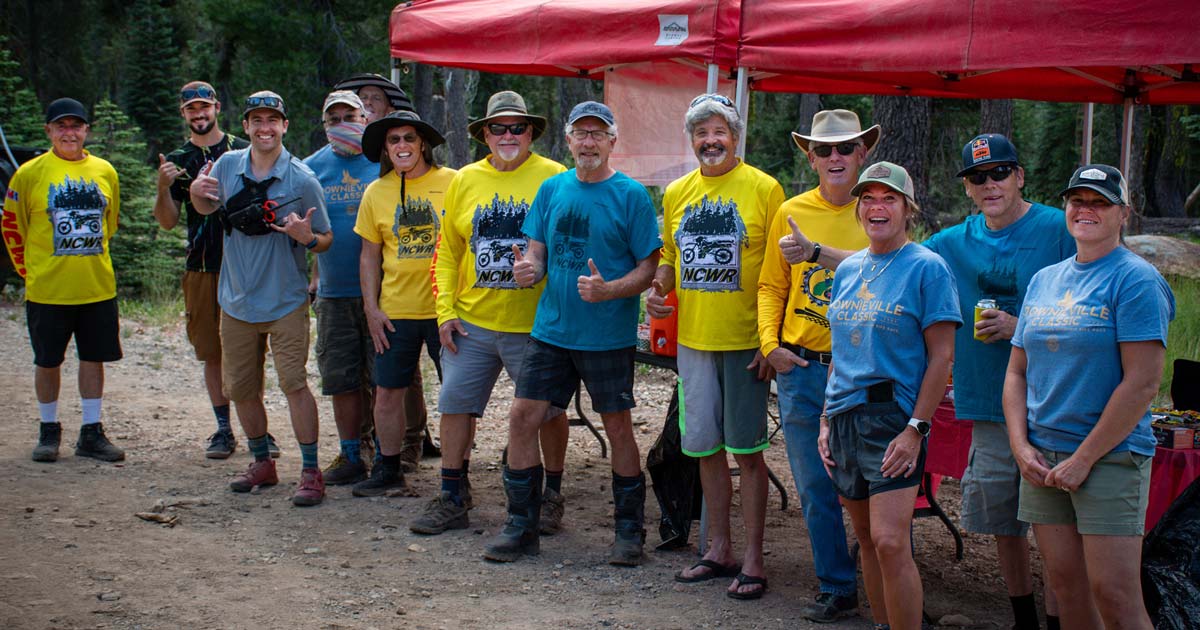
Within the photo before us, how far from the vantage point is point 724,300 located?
4.55 metres

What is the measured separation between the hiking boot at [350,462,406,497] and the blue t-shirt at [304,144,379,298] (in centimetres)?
100

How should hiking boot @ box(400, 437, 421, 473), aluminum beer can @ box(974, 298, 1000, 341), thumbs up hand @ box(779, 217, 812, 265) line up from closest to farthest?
aluminum beer can @ box(974, 298, 1000, 341) < thumbs up hand @ box(779, 217, 812, 265) < hiking boot @ box(400, 437, 421, 473)

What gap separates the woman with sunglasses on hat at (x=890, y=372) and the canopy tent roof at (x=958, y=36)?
1262mm

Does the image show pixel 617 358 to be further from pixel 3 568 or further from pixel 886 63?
pixel 3 568

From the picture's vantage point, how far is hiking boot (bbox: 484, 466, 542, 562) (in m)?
5.05

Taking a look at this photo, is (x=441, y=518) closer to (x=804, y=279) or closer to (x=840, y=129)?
(x=804, y=279)

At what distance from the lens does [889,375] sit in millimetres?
3516

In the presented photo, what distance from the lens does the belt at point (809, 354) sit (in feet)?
14.0

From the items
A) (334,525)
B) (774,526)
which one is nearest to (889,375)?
(774,526)

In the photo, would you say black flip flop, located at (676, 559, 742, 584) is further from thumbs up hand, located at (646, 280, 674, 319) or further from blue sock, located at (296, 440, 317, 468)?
blue sock, located at (296, 440, 317, 468)

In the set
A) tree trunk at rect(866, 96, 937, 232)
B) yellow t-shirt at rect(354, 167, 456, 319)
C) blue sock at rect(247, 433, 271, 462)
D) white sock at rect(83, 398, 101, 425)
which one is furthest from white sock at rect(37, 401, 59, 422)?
tree trunk at rect(866, 96, 937, 232)

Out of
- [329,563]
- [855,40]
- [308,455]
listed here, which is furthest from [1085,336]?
[308,455]

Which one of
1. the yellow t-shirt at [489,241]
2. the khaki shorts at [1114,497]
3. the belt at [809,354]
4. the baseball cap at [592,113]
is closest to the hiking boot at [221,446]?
the yellow t-shirt at [489,241]

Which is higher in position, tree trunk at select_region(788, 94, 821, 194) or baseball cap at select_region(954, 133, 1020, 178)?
tree trunk at select_region(788, 94, 821, 194)
